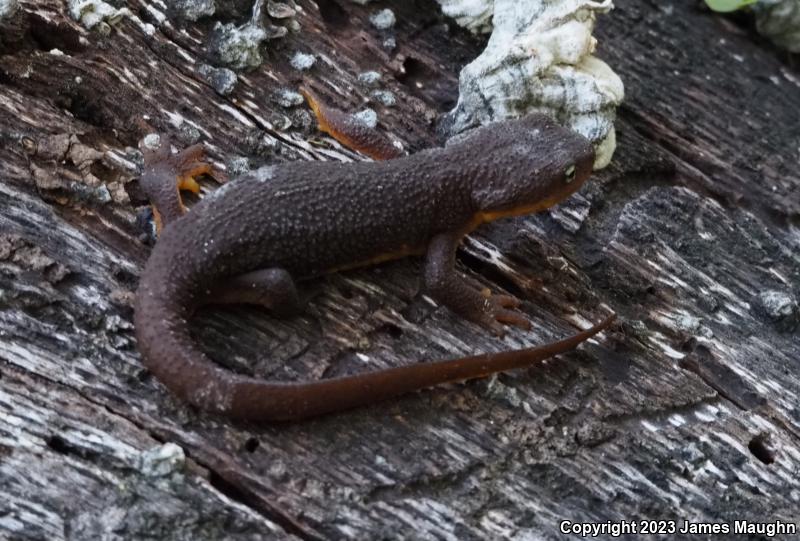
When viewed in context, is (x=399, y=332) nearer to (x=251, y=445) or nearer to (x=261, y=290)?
(x=261, y=290)

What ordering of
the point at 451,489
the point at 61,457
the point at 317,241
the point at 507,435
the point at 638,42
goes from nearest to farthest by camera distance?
the point at 61,457, the point at 451,489, the point at 507,435, the point at 317,241, the point at 638,42

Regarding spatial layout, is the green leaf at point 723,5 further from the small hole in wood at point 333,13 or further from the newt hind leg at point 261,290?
the newt hind leg at point 261,290

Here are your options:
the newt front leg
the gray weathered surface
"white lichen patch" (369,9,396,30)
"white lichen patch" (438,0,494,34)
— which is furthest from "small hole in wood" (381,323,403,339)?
"white lichen patch" (438,0,494,34)

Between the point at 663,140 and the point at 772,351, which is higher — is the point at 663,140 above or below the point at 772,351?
above

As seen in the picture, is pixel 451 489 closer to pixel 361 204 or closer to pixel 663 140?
pixel 361 204

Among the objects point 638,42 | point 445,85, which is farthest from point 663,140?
point 445,85

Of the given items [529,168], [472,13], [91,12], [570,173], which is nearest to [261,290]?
[529,168]

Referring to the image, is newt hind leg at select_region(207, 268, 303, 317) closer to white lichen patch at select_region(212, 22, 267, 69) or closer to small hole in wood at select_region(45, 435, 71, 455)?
small hole in wood at select_region(45, 435, 71, 455)

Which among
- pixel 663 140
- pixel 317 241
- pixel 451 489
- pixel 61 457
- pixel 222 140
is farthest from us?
pixel 663 140
